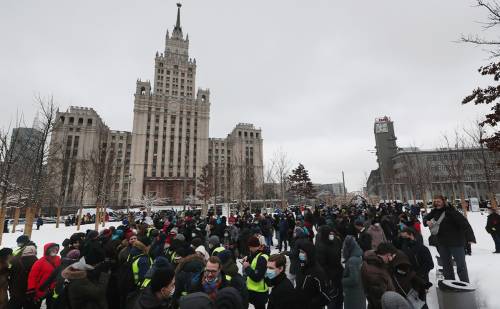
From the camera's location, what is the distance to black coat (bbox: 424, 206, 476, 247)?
17.8 ft

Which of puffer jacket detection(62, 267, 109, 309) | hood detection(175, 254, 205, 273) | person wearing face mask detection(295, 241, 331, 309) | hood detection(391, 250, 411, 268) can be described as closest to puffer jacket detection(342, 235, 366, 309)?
hood detection(391, 250, 411, 268)

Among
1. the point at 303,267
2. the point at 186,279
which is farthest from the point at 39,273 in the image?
the point at 303,267

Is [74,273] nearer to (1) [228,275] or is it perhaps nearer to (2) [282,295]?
→ (1) [228,275]

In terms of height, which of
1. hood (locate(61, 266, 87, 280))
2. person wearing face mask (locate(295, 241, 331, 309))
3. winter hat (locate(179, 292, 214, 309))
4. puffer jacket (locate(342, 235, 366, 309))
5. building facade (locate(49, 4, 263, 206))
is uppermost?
building facade (locate(49, 4, 263, 206))

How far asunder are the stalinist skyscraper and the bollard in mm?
72709

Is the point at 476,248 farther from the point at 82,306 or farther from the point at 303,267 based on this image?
the point at 82,306

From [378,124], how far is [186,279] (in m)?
99.2

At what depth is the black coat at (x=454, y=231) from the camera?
542 cm

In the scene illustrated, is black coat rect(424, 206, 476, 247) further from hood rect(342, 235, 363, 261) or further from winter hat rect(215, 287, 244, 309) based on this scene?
winter hat rect(215, 287, 244, 309)

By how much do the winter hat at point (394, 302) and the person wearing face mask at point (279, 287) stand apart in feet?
3.37

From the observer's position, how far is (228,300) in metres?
2.46

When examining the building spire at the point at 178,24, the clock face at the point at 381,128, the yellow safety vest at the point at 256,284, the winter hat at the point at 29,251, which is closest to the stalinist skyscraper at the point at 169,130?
the building spire at the point at 178,24

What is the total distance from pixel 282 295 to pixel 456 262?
482 cm

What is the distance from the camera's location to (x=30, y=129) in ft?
50.4
